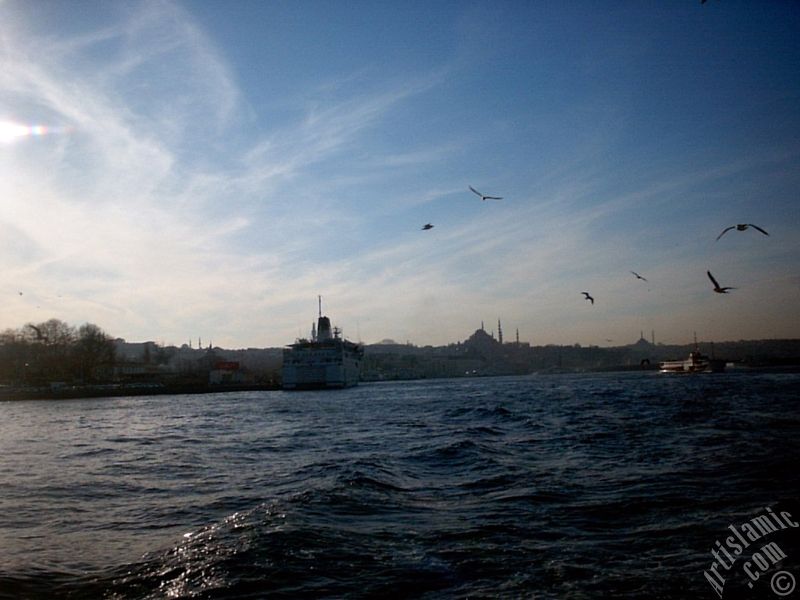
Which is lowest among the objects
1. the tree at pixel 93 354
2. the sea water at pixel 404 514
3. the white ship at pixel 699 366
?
the sea water at pixel 404 514

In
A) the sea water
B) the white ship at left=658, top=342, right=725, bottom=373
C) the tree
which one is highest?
the tree

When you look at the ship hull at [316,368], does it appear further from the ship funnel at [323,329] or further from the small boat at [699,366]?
the small boat at [699,366]

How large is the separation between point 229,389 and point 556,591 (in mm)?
95432

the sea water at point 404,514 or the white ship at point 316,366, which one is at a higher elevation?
the white ship at point 316,366

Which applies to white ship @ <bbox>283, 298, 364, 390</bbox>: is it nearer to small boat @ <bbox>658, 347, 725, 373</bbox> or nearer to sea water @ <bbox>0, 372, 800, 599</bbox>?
small boat @ <bbox>658, 347, 725, 373</bbox>

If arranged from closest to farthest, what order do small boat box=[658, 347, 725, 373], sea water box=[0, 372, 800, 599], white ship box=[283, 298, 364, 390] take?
sea water box=[0, 372, 800, 599]
white ship box=[283, 298, 364, 390]
small boat box=[658, 347, 725, 373]

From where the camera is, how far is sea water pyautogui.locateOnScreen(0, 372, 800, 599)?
6.80 metres

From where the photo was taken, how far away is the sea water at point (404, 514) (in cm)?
680

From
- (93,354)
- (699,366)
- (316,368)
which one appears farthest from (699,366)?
(93,354)

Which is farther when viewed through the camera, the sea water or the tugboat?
the tugboat

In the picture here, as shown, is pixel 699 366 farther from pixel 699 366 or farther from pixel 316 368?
pixel 316 368

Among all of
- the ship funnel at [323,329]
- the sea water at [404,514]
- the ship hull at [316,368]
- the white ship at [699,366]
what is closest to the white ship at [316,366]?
the ship hull at [316,368]

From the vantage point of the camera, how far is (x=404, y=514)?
1007cm

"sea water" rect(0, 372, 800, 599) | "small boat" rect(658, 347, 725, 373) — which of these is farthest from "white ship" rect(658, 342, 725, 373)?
"sea water" rect(0, 372, 800, 599)
